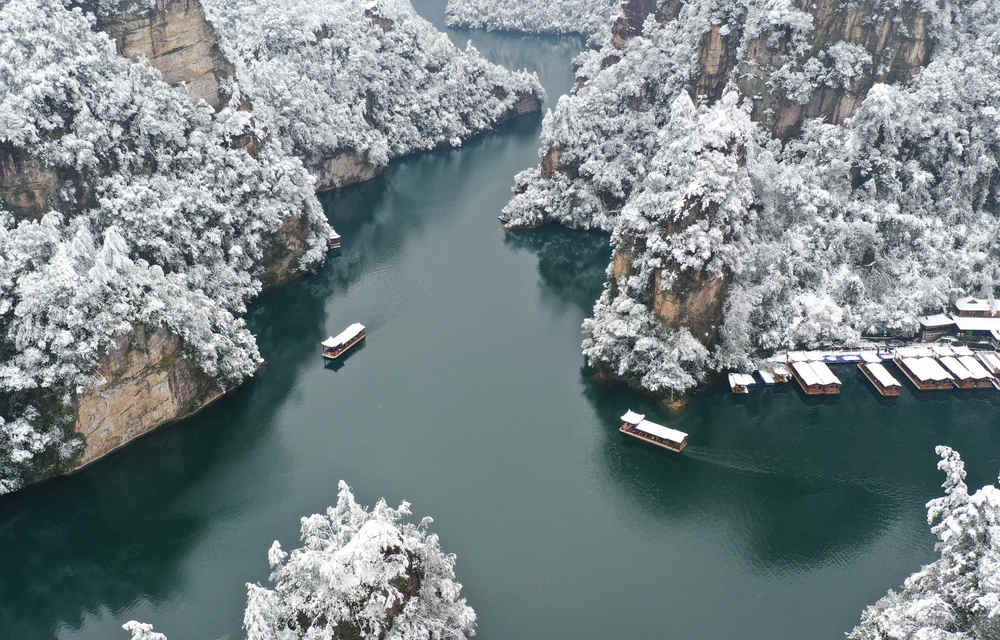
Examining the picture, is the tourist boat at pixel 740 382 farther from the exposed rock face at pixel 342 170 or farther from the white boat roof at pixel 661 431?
the exposed rock face at pixel 342 170

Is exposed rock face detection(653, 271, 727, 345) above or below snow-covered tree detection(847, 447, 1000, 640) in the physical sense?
below

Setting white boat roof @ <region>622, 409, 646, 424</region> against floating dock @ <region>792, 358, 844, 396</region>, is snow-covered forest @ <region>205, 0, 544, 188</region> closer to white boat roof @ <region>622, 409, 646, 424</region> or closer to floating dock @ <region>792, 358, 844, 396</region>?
white boat roof @ <region>622, 409, 646, 424</region>

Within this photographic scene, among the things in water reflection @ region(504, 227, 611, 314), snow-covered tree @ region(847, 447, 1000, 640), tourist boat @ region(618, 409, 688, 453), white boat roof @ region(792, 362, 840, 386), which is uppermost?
snow-covered tree @ region(847, 447, 1000, 640)

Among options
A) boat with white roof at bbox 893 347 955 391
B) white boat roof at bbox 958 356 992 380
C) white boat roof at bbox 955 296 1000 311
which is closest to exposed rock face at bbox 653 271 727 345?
boat with white roof at bbox 893 347 955 391

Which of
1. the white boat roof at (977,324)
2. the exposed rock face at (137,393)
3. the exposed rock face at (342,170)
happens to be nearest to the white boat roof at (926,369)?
the white boat roof at (977,324)

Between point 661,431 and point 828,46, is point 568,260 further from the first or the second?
point 661,431

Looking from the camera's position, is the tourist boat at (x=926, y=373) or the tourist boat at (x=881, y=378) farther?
the tourist boat at (x=926, y=373)
